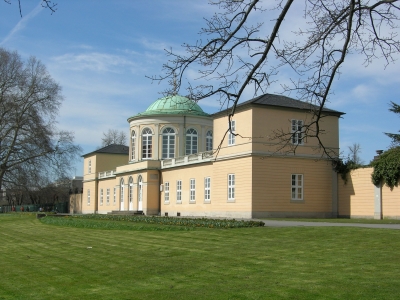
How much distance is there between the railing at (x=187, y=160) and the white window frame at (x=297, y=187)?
7.48 m

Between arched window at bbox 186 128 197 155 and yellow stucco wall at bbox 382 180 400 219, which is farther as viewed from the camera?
arched window at bbox 186 128 197 155

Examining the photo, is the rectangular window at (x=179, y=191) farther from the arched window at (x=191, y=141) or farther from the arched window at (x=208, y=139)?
the arched window at (x=208, y=139)

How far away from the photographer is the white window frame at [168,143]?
59531 millimetres

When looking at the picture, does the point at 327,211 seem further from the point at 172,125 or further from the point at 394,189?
the point at 172,125

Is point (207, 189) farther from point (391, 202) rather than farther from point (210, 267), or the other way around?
point (210, 267)

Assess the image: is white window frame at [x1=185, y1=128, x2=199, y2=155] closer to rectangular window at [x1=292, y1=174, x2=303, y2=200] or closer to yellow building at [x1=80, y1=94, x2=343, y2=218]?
yellow building at [x1=80, y1=94, x2=343, y2=218]

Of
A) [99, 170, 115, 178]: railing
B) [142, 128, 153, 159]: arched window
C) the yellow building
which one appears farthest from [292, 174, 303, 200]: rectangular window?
[99, 170, 115, 178]: railing

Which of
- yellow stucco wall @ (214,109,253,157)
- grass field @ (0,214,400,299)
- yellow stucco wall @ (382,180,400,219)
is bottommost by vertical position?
grass field @ (0,214,400,299)

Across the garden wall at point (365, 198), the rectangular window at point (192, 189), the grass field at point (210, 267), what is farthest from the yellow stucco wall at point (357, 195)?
the grass field at point (210, 267)

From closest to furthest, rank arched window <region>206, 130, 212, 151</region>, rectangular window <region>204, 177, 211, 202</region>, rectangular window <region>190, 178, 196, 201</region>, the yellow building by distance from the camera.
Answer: the yellow building, rectangular window <region>204, 177, 211, 202</region>, rectangular window <region>190, 178, 196, 201</region>, arched window <region>206, 130, 212, 151</region>

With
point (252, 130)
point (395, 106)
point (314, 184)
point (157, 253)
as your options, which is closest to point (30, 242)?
point (157, 253)

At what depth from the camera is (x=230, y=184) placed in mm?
42250

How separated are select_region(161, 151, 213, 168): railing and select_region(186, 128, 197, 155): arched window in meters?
4.63

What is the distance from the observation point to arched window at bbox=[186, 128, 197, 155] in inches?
2365
